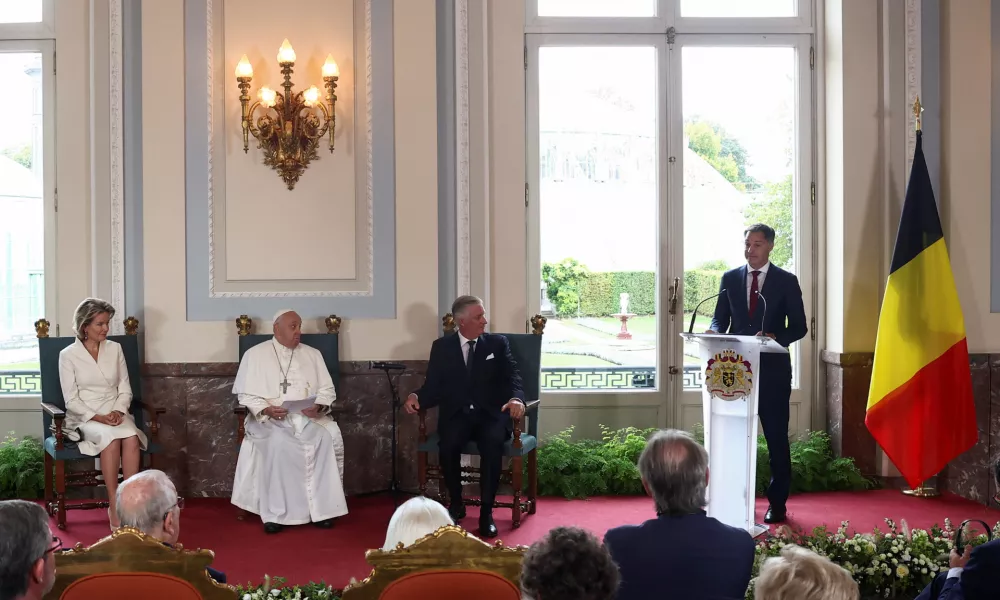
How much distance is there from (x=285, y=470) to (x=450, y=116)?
2.50 meters

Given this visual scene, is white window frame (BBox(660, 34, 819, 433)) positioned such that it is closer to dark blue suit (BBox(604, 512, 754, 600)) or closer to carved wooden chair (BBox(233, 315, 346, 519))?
carved wooden chair (BBox(233, 315, 346, 519))

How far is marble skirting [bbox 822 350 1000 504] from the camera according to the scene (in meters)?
5.86

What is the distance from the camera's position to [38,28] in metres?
6.19

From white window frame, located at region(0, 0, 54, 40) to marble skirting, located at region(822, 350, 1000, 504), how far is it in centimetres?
575

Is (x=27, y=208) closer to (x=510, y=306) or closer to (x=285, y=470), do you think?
(x=285, y=470)

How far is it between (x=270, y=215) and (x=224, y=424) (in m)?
1.38

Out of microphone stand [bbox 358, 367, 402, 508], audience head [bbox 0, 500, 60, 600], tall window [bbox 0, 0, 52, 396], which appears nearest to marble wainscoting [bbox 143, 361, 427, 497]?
microphone stand [bbox 358, 367, 402, 508]

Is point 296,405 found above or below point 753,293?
below

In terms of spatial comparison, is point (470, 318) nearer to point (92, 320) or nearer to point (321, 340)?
point (321, 340)

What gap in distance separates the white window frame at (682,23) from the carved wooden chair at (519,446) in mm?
2199

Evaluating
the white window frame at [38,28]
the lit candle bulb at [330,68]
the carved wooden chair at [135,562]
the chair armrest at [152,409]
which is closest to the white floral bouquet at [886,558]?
the carved wooden chair at [135,562]

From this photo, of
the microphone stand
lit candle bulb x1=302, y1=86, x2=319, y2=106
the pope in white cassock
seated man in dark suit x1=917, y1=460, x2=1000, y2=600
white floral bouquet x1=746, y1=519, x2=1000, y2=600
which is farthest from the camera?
lit candle bulb x1=302, y1=86, x2=319, y2=106

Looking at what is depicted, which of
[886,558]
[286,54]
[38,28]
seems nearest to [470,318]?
[286,54]

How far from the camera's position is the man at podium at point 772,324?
16.9ft
